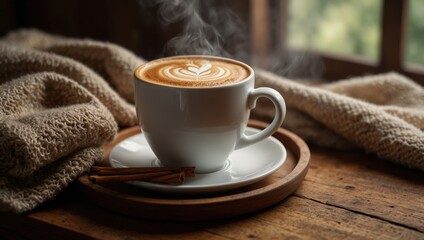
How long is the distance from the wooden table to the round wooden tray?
13 mm

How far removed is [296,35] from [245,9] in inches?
8.1

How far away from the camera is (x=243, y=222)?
81 centimetres

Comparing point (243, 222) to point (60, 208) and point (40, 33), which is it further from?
point (40, 33)

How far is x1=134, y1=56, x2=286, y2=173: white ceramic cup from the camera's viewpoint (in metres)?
0.83

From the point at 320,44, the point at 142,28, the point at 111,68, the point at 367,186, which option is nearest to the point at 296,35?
the point at 320,44

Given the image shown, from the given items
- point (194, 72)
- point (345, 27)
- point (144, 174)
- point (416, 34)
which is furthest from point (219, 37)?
point (144, 174)

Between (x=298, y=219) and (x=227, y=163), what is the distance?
0.54ft

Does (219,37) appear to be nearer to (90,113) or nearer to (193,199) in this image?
(90,113)

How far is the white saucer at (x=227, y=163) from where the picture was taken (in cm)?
83

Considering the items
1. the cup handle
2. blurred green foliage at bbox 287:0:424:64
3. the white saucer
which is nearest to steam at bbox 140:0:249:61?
blurred green foliage at bbox 287:0:424:64

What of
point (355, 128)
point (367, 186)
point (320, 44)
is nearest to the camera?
point (367, 186)

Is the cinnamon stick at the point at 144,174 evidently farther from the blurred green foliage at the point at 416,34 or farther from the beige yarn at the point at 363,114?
the blurred green foliage at the point at 416,34

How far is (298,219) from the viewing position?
817 mm

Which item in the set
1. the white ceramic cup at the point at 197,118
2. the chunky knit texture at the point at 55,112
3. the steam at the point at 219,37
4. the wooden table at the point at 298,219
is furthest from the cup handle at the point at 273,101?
the steam at the point at 219,37
